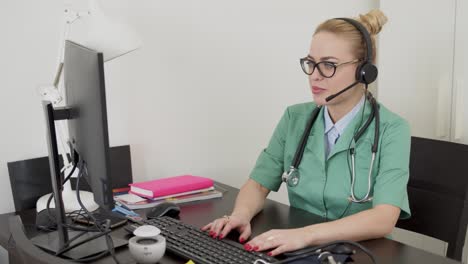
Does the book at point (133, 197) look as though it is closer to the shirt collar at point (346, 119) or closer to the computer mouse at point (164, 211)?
the computer mouse at point (164, 211)

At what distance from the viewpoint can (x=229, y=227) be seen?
1266 mm

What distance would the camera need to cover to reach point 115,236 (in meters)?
1.25

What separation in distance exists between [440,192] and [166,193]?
82 centimetres

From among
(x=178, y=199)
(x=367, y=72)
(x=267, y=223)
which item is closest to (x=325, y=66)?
(x=367, y=72)

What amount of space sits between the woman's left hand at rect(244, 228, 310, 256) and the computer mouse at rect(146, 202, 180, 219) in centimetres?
32

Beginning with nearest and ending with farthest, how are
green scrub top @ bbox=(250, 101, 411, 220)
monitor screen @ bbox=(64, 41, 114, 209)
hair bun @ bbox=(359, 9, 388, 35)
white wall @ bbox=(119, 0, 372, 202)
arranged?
1. monitor screen @ bbox=(64, 41, 114, 209)
2. green scrub top @ bbox=(250, 101, 411, 220)
3. hair bun @ bbox=(359, 9, 388, 35)
4. white wall @ bbox=(119, 0, 372, 202)

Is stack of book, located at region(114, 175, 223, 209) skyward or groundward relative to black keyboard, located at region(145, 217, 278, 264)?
skyward

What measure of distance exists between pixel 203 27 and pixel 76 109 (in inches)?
36.8

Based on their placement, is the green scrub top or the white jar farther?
the green scrub top

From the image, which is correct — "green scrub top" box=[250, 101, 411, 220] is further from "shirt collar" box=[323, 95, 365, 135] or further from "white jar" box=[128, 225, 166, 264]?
"white jar" box=[128, 225, 166, 264]

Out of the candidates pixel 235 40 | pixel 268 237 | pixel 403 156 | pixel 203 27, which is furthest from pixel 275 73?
pixel 268 237

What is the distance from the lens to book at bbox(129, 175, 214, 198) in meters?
1.58

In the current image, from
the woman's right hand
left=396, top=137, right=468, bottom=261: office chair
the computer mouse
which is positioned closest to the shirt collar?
left=396, top=137, right=468, bottom=261: office chair

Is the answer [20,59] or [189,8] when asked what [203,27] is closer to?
[189,8]
